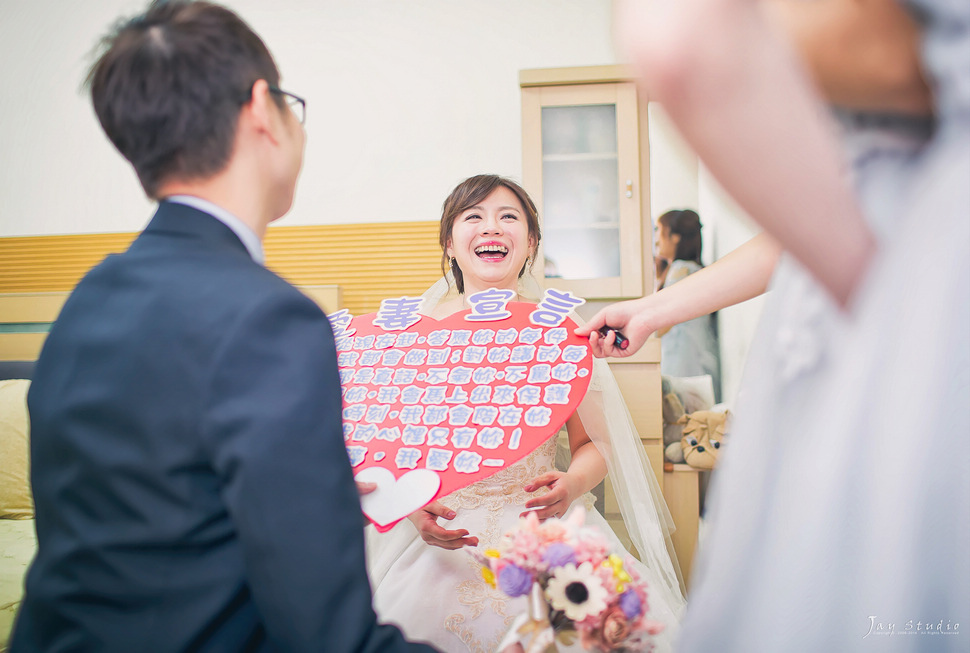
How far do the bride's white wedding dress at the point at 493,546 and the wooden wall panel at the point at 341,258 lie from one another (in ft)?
4.97

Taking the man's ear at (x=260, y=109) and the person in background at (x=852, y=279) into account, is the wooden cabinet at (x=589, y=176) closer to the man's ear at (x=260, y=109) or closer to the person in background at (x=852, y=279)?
the man's ear at (x=260, y=109)

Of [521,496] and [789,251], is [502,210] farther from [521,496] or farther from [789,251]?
[789,251]

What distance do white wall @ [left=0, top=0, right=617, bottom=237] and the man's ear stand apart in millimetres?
2289

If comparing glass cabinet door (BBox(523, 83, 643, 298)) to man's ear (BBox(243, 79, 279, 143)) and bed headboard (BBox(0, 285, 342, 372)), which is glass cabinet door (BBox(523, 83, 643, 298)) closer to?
bed headboard (BBox(0, 285, 342, 372))

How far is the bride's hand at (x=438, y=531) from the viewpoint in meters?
1.29

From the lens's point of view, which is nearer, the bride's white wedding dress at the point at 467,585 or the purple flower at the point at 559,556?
the purple flower at the point at 559,556

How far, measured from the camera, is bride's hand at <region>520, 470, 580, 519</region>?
1.29 metres

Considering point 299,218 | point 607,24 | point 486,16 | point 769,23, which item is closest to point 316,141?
point 299,218

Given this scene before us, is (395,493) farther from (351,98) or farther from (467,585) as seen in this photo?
(351,98)

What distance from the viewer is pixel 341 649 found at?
0.58 metres

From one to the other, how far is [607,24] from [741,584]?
317 centimetres

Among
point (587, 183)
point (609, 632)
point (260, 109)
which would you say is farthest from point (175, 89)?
point (587, 183)

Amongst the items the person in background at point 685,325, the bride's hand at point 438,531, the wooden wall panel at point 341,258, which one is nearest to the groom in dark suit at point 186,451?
the bride's hand at point 438,531

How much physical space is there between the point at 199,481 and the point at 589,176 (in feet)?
8.06
